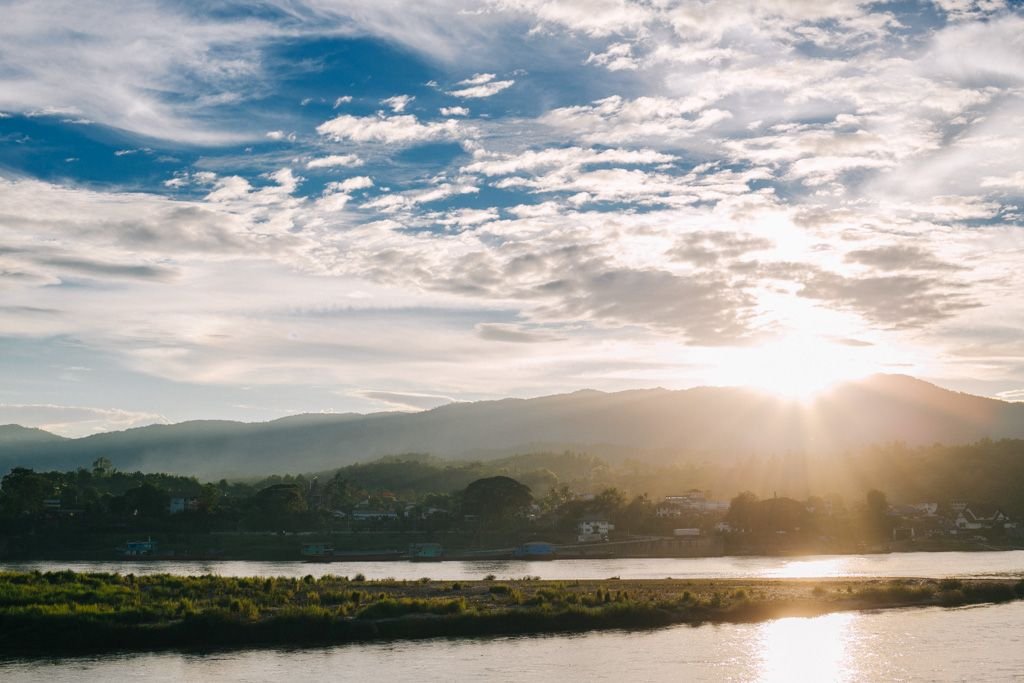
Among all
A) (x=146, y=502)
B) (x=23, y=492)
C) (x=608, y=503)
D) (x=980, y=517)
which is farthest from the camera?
(x=980, y=517)

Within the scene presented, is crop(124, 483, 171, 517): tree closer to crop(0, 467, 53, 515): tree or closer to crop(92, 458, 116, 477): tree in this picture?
crop(0, 467, 53, 515): tree

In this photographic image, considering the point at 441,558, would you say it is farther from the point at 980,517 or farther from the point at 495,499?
the point at 980,517

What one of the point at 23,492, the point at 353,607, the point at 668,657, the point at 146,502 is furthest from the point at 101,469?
the point at 668,657

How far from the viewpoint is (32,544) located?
421 ft

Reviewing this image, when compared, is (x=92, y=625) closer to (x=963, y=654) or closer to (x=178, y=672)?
(x=178, y=672)

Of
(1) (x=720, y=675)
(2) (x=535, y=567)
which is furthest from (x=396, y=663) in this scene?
(2) (x=535, y=567)

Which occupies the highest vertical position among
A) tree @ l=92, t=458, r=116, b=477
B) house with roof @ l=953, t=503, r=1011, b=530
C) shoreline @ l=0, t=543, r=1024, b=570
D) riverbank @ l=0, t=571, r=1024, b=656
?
tree @ l=92, t=458, r=116, b=477

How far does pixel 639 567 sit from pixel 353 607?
183 ft

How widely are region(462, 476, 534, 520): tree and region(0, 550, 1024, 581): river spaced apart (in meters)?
26.1

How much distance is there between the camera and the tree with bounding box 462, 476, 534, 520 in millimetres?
146450

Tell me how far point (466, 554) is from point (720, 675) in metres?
89.3

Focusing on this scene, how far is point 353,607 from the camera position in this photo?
5050 cm

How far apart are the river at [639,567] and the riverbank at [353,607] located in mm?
20239

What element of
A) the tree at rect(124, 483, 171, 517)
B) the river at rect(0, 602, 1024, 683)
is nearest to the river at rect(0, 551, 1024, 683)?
the river at rect(0, 602, 1024, 683)
